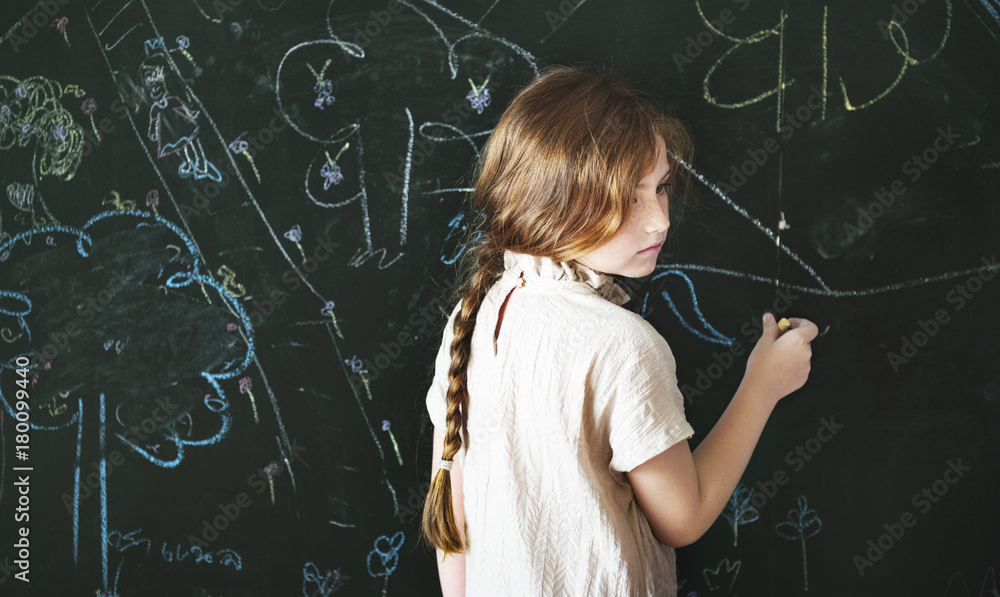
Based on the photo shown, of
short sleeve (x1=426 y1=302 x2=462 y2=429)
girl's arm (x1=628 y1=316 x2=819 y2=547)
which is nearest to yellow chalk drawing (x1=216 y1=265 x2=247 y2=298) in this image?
short sleeve (x1=426 y1=302 x2=462 y2=429)

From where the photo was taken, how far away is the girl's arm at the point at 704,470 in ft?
2.81

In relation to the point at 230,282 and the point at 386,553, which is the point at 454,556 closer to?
the point at 386,553

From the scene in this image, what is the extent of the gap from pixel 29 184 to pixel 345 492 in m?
0.88

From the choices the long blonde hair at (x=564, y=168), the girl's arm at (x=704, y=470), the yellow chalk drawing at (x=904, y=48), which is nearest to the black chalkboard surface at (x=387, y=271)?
the yellow chalk drawing at (x=904, y=48)

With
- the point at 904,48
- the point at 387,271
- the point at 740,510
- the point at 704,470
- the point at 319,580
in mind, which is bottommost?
the point at 319,580

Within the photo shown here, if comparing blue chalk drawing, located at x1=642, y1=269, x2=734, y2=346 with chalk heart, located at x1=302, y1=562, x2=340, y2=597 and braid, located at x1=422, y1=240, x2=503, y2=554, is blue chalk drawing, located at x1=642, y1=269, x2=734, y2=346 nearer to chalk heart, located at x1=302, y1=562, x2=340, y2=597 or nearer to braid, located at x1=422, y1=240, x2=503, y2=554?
braid, located at x1=422, y1=240, x2=503, y2=554

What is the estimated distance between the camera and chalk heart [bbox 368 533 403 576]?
4.42 ft

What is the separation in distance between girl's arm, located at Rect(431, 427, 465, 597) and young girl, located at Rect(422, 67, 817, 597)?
0.08 metres

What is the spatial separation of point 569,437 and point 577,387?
2.6 inches

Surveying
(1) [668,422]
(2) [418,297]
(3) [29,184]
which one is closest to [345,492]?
(2) [418,297]

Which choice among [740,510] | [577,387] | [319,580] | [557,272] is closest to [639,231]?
[557,272]

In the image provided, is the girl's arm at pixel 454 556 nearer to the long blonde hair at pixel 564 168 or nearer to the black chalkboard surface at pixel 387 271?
the long blonde hair at pixel 564 168

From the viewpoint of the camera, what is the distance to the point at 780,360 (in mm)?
1122

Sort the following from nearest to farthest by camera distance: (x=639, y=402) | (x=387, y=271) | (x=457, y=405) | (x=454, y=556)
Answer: (x=639, y=402) → (x=457, y=405) → (x=454, y=556) → (x=387, y=271)
